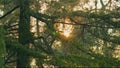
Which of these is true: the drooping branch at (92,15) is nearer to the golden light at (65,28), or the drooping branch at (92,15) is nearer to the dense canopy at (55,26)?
the dense canopy at (55,26)

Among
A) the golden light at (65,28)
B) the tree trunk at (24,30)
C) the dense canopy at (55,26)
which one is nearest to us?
the dense canopy at (55,26)

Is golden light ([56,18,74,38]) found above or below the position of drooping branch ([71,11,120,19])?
below

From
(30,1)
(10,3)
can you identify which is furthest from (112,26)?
(10,3)

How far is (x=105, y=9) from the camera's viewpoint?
8891 mm

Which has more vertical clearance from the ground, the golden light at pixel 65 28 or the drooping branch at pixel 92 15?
the drooping branch at pixel 92 15

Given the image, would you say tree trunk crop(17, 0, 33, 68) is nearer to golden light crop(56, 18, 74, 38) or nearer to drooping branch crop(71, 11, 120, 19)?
golden light crop(56, 18, 74, 38)

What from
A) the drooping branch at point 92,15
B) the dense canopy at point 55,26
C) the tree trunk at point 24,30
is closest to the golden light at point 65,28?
the dense canopy at point 55,26

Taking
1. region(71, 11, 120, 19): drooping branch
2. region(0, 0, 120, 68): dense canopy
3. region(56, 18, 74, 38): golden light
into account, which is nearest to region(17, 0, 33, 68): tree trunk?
region(0, 0, 120, 68): dense canopy

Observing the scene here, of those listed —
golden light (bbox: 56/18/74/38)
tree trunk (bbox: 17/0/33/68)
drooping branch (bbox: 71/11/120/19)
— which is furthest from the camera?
tree trunk (bbox: 17/0/33/68)

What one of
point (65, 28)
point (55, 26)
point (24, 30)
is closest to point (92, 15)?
point (55, 26)

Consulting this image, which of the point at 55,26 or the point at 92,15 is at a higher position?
the point at 92,15

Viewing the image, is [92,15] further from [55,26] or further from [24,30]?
[24,30]

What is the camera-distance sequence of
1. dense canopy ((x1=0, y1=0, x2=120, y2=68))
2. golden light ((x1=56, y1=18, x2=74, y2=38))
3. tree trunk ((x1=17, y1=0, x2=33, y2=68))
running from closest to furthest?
1. dense canopy ((x1=0, y1=0, x2=120, y2=68))
2. golden light ((x1=56, y1=18, x2=74, y2=38))
3. tree trunk ((x1=17, y1=0, x2=33, y2=68))

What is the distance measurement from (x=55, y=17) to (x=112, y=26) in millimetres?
1664
